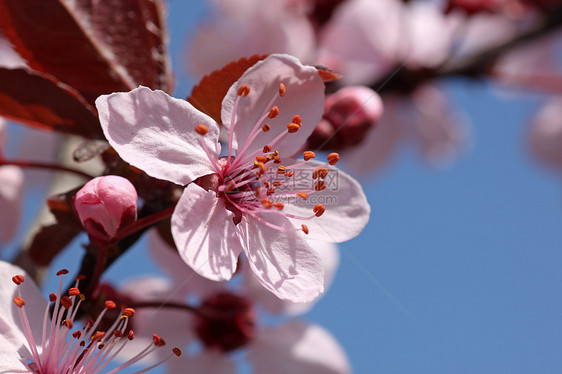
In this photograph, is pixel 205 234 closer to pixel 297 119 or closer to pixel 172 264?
pixel 297 119

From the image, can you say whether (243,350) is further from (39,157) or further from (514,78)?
(514,78)

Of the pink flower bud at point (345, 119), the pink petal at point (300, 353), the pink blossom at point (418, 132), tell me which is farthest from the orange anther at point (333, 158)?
the pink blossom at point (418, 132)

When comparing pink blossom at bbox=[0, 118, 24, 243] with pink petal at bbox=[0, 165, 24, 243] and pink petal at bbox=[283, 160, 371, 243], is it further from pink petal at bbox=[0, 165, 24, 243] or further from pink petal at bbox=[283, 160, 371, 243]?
pink petal at bbox=[283, 160, 371, 243]

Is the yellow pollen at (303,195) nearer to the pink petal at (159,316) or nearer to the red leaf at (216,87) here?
the red leaf at (216,87)

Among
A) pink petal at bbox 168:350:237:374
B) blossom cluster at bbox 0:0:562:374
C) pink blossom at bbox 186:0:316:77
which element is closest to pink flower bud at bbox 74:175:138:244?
blossom cluster at bbox 0:0:562:374

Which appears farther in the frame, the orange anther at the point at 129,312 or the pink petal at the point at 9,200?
the pink petal at the point at 9,200

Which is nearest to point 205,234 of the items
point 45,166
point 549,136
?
point 45,166
